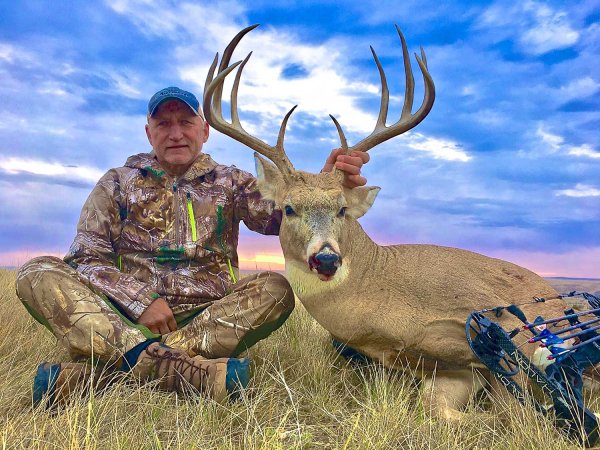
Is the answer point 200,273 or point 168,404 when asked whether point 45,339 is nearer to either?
point 200,273

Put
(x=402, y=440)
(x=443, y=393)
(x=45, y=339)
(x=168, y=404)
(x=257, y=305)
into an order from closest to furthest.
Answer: (x=402, y=440), (x=168, y=404), (x=443, y=393), (x=257, y=305), (x=45, y=339)

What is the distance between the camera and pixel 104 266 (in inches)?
191

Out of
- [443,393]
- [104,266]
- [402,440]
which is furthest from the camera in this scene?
[104,266]

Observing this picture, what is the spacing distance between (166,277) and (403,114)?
2.46 m

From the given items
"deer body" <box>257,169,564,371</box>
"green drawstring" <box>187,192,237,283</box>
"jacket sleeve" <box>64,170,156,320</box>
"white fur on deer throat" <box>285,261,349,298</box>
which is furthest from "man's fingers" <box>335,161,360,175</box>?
"jacket sleeve" <box>64,170,156,320</box>

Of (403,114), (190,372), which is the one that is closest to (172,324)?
(190,372)

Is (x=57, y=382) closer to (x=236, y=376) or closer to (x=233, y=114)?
(x=236, y=376)

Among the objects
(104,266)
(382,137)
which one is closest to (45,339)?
(104,266)

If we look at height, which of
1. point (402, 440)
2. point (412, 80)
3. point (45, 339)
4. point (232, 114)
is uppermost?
point (412, 80)

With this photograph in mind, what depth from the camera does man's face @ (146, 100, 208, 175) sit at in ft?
17.5

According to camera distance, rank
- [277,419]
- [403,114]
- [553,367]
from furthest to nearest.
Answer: [403,114] → [277,419] → [553,367]

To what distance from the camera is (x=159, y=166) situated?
5.38 metres

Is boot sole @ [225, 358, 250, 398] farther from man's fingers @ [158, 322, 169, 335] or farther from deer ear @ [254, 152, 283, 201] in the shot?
deer ear @ [254, 152, 283, 201]

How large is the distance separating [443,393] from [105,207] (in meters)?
3.24
